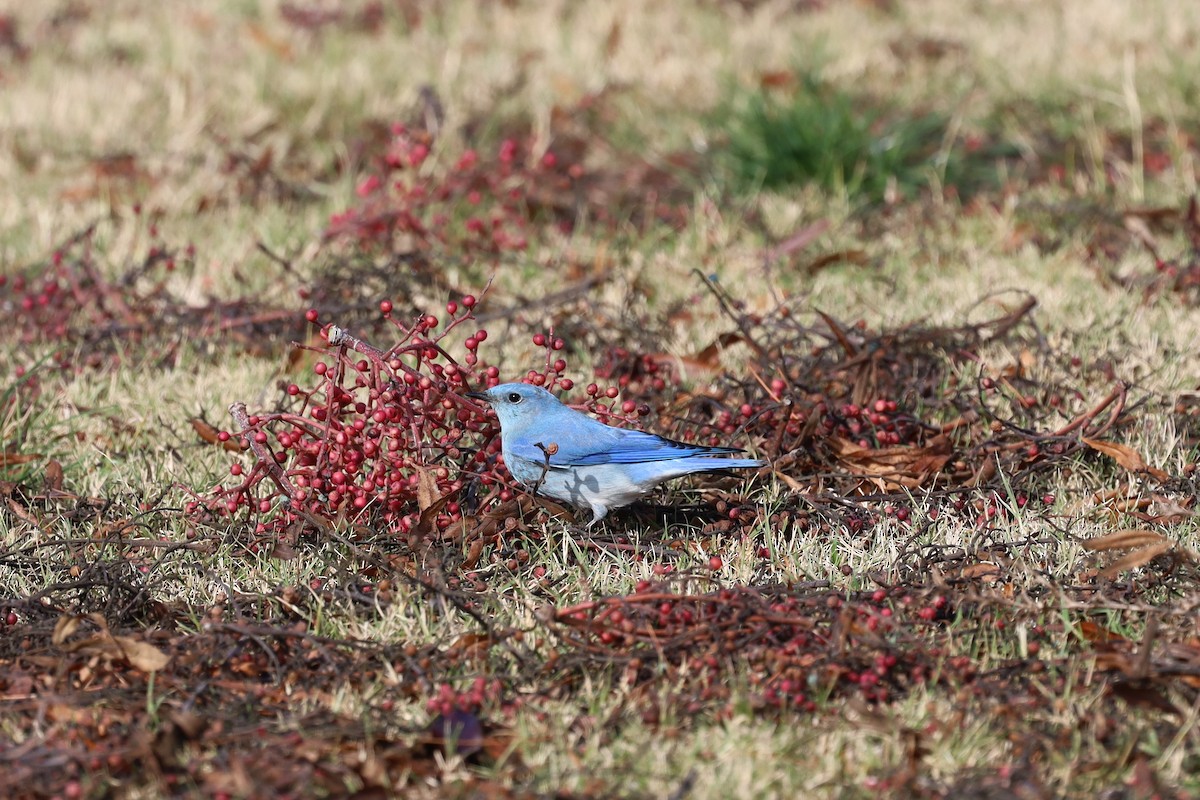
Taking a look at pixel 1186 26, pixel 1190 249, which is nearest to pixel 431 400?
pixel 1190 249

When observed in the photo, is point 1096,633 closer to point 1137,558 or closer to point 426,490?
point 1137,558

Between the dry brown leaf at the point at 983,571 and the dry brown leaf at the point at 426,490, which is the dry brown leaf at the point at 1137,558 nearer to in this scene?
the dry brown leaf at the point at 983,571

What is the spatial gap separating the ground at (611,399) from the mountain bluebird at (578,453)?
0.26 feet

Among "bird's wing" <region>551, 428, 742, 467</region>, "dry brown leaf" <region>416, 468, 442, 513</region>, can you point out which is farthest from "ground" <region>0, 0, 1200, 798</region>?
"bird's wing" <region>551, 428, 742, 467</region>

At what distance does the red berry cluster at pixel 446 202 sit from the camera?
639 centimetres

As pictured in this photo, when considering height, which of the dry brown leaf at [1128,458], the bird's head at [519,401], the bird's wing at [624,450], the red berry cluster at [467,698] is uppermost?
the bird's head at [519,401]

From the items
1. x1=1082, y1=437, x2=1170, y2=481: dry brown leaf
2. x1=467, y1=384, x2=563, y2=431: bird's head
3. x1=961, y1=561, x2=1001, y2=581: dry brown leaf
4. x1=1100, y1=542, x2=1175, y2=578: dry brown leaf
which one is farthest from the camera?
x1=1082, y1=437, x2=1170, y2=481: dry brown leaf

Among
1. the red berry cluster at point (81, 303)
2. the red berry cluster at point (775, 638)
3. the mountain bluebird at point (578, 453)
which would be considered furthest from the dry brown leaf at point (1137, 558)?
the red berry cluster at point (81, 303)

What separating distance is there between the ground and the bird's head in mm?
54

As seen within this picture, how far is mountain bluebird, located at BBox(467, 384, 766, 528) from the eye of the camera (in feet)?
12.8

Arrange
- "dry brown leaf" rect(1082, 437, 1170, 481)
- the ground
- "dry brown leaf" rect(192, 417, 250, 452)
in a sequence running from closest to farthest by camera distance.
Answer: the ground < "dry brown leaf" rect(1082, 437, 1170, 481) < "dry brown leaf" rect(192, 417, 250, 452)

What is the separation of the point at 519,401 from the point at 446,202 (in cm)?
300

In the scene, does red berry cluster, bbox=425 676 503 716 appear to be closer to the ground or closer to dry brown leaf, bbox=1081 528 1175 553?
the ground

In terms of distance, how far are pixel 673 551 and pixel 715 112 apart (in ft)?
13.6
